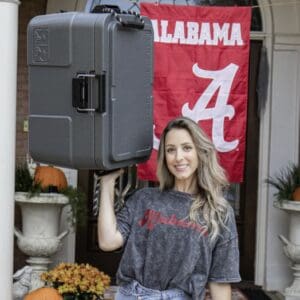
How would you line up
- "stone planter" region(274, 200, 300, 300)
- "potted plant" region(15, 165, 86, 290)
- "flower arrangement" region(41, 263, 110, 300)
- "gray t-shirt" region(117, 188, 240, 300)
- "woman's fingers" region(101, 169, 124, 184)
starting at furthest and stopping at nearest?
"stone planter" region(274, 200, 300, 300) → "potted plant" region(15, 165, 86, 290) → "flower arrangement" region(41, 263, 110, 300) → "woman's fingers" region(101, 169, 124, 184) → "gray t-shirt" region(117, 188, 240, 300)

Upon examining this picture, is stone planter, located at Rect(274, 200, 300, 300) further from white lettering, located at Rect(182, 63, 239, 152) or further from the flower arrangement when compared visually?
the flower arrangement

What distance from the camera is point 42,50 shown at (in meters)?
2.86

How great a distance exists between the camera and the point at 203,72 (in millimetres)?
6297

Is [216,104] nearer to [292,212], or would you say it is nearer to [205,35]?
[205,35]

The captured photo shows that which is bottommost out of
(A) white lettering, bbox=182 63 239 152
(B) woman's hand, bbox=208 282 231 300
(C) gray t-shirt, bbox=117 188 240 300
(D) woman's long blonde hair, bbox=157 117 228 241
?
(B) woman's hand, bbox=208 282 231 300

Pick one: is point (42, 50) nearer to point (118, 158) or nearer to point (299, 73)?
point (118, 158)

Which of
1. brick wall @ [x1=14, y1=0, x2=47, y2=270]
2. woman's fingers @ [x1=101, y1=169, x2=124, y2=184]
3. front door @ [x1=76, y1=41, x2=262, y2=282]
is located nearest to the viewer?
woman's fingers @ [x1=101, y1=169, x2=124, y2=184]

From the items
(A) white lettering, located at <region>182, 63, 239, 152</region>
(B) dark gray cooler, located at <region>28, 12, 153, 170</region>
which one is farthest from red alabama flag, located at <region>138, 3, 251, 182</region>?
(B) dark gray cooler, located at <region>28, 12, 153, 170</region>

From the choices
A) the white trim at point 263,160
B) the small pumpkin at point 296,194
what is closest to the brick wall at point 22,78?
the white trim at point 263,160

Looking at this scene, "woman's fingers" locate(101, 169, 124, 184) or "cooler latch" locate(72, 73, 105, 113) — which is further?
"woman's fingers" locate(101, 169, 124, 184)

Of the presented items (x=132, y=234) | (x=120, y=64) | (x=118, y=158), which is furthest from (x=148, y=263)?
(x=120, y=64)

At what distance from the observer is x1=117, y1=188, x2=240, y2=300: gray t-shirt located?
282 centimetres

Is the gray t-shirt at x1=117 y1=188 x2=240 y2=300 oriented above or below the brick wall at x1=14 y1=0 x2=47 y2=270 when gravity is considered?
below

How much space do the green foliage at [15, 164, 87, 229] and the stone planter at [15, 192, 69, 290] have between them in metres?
0.06
